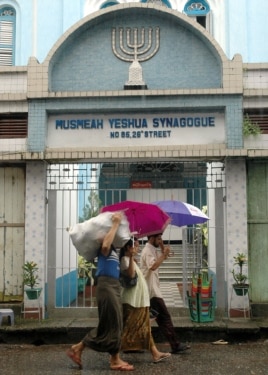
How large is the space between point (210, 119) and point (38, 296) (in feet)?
13.9

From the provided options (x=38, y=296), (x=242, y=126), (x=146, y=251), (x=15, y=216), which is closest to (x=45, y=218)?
(x=15, y=216)

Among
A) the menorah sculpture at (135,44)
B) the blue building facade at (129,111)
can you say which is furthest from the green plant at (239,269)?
the menorah sculpture at (135,44)

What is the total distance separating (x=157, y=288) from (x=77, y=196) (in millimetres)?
6557

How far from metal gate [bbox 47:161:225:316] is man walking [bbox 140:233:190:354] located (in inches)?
85.1

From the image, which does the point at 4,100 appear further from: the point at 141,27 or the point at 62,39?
the point at 141,27

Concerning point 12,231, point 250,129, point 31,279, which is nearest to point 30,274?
point 31,279

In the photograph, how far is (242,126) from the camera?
9812mm

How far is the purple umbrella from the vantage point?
343 inches

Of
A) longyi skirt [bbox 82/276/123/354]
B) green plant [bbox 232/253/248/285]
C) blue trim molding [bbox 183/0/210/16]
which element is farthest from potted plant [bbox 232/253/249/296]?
blue trim molding [bbox 183/0/210/16]

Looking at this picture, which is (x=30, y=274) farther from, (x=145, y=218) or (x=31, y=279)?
(x=145, y=218)

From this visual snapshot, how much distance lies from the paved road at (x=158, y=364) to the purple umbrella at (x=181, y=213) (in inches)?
73.5

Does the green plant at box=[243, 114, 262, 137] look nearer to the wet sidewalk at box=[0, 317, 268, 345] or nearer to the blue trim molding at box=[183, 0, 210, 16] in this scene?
the wet sidewalk at box=[0, 317, 268, 345]

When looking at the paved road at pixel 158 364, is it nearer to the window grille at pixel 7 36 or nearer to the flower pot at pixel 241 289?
the flower pot at pixel 241 289

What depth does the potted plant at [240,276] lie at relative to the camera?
30.7 feet
